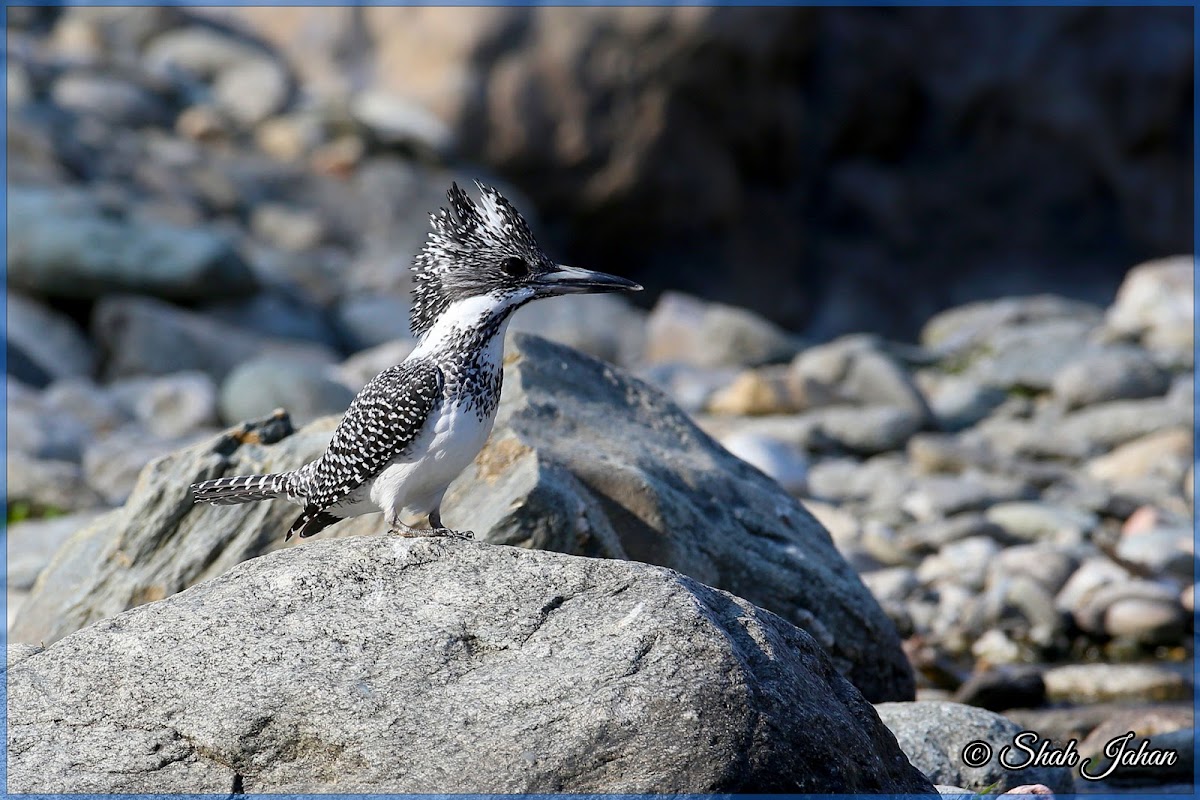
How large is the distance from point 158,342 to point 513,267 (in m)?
10.2

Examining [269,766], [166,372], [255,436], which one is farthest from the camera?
[166,372]

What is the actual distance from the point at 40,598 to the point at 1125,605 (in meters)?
5.80

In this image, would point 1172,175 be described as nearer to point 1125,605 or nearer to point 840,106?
point 840,106

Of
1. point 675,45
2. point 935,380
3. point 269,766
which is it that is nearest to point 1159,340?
point 935,380

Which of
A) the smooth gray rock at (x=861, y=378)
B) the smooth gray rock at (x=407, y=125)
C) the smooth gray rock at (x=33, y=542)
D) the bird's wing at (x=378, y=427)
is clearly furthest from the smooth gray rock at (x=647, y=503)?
the smooth gray rock at (x=407, y=125)

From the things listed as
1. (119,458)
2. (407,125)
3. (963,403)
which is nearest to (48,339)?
(119,458)

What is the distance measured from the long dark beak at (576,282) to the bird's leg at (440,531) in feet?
2.89

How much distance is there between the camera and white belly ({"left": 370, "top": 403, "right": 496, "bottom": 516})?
15.4 feet

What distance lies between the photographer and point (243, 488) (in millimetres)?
5215

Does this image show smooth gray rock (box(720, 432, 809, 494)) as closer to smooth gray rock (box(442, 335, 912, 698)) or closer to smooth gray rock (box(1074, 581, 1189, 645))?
smooth gray rock (box(1074, 581, 1189, 645))

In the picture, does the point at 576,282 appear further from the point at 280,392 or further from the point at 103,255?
the point at 103,255

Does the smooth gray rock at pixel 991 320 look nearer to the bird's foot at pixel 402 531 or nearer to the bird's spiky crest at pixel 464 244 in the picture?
the bird's spiky crest at pixel 464 244

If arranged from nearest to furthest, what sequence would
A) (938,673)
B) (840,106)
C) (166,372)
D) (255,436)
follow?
(255,436) → (938,673) → (166,372) → (840,106)

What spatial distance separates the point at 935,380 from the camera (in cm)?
1513
